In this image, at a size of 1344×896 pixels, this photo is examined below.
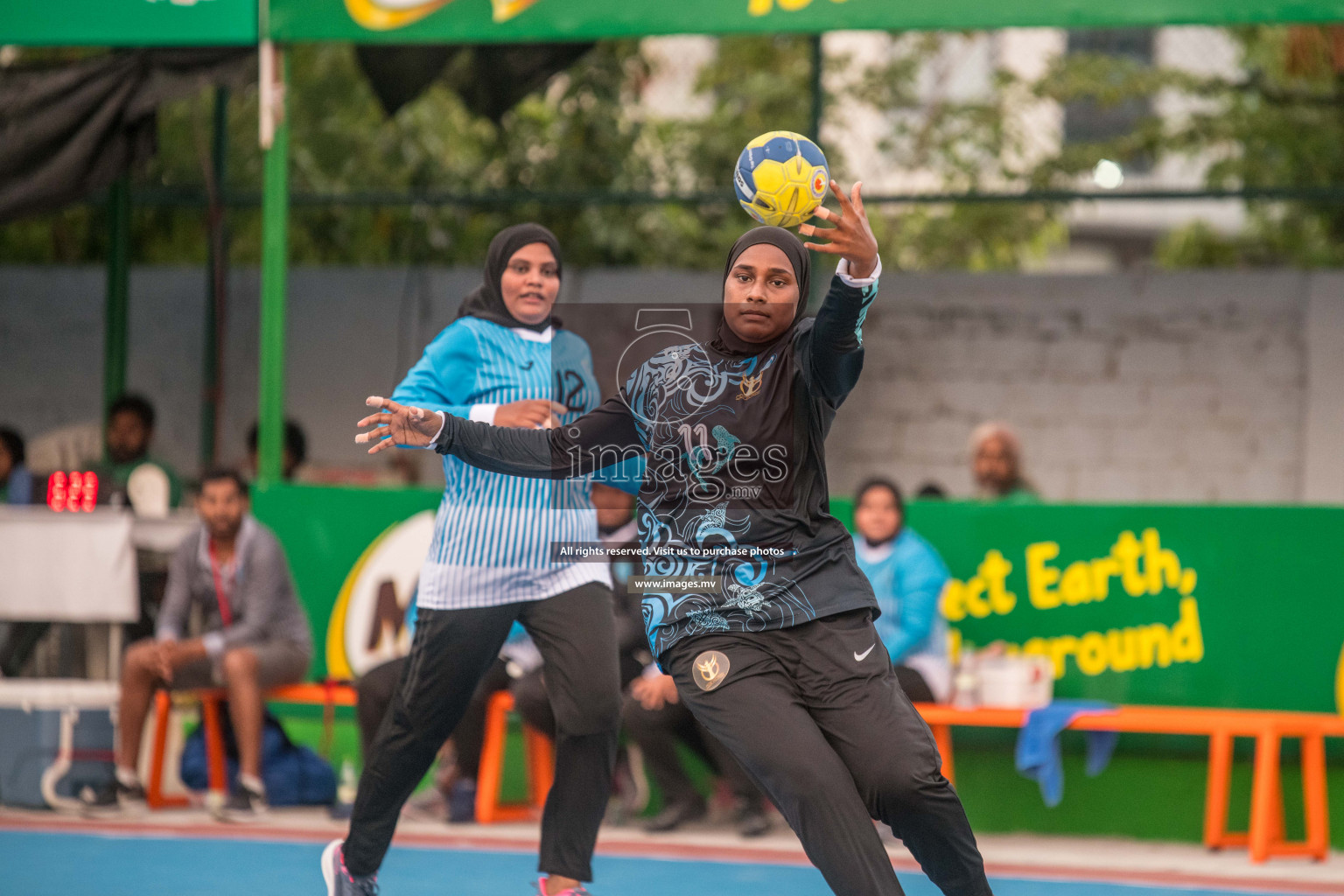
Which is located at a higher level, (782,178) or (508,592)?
(782,178)

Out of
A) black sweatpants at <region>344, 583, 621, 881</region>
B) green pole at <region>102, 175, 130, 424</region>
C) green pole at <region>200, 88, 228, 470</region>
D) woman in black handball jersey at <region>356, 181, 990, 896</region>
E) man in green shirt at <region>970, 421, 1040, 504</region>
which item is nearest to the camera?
woman in black handball jersey at <region>356, 181, 990, 896</region>

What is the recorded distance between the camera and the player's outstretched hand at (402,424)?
4.00 meters

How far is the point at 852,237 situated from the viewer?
3.48 metres

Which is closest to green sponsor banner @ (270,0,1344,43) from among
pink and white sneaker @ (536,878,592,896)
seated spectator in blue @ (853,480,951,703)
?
seated spectator in blue @ (853,480,951,703)

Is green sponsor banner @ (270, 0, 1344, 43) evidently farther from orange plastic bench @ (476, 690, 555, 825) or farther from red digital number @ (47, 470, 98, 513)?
orange plastic bench @ (476, 690, 555, 825)

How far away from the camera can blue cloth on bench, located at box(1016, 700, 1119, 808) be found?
269 inches

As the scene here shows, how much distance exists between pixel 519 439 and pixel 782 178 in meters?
0.96

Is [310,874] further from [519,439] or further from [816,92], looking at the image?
[816,92]

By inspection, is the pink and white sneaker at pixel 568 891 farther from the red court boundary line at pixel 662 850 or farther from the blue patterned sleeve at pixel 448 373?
the red court boundary line at pixel 662 850

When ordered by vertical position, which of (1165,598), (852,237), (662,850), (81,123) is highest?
(81,123)

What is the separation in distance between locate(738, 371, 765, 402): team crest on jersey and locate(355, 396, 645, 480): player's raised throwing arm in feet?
1.13

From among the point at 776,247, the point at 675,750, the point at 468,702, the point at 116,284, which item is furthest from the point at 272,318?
the point at 776,247

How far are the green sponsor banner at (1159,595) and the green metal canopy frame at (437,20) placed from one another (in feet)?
7.23

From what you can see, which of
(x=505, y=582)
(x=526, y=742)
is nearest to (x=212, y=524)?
(x=526, y=742)
